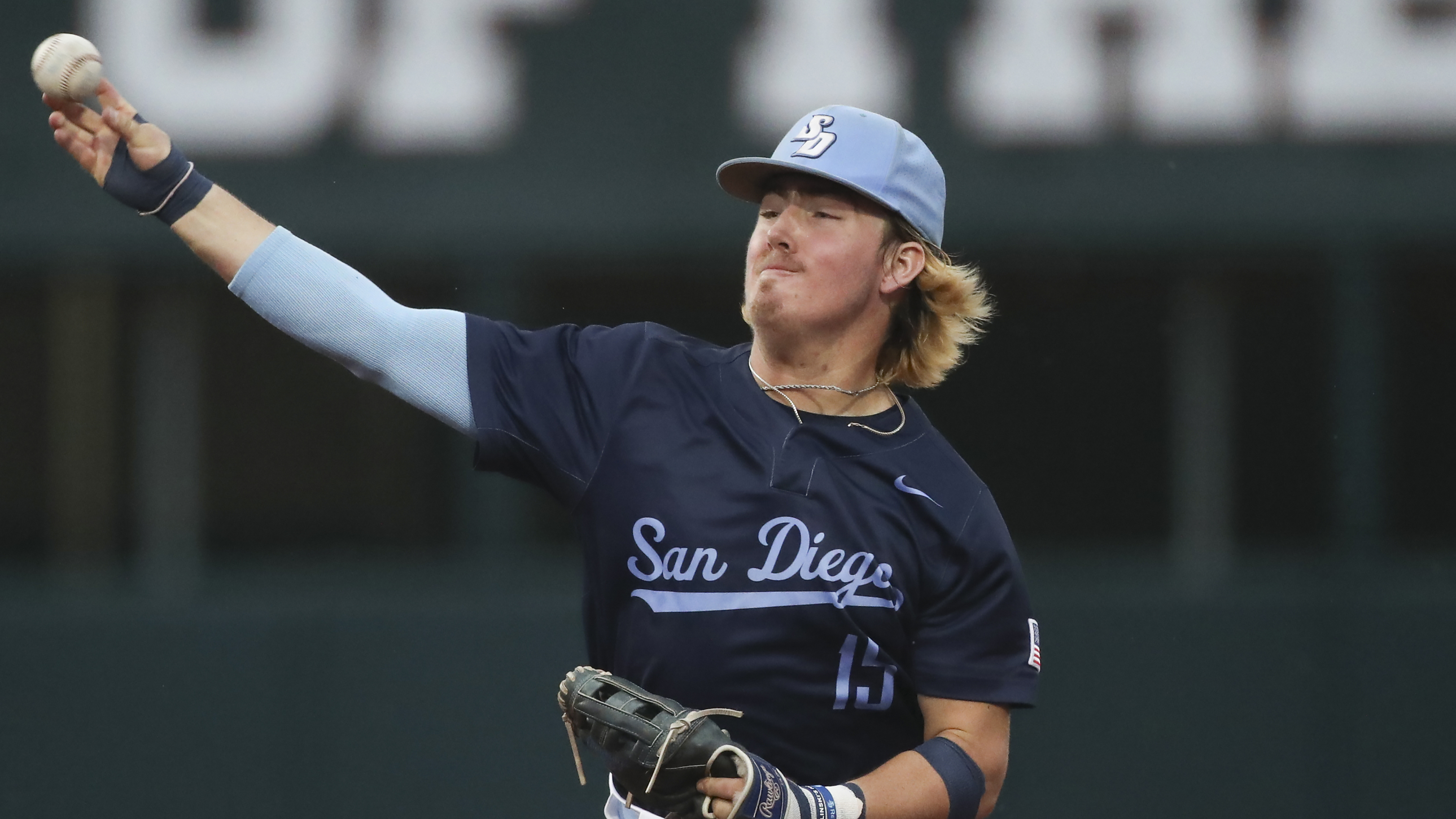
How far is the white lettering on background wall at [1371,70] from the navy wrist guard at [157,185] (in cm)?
446

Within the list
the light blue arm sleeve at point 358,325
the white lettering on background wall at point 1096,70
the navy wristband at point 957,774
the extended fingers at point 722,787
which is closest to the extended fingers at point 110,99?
the light blue arm sleeve at point 358,325

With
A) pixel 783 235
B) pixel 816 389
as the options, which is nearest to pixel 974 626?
pixel 816 389

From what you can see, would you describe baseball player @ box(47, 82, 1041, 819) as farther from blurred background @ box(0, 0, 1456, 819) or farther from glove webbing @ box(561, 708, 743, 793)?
blurred background @ box(0, 0, 1456, 819)

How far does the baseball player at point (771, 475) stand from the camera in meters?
2.59

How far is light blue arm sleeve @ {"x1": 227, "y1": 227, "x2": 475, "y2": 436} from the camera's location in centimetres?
256

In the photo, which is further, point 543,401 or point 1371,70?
point 1371,70

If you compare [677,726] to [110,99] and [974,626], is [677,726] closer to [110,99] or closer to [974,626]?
[974,626]

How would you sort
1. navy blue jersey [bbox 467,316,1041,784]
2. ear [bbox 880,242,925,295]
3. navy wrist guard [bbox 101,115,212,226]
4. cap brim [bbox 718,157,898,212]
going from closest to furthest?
navy wrist guard [bbox 101,115,212,226], navy blue jersey [bbox 467,316,1041,784], cap brim [bbox 718,157,898,212], ear [bbox 880,242,925,295]

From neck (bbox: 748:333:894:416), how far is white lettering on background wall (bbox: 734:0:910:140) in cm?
311

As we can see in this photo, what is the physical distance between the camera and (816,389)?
2867mm

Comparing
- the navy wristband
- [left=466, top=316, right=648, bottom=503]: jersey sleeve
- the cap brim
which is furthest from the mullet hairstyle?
the navy wristband

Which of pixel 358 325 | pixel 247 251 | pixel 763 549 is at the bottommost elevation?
pixel 763 549

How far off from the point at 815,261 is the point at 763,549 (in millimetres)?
509

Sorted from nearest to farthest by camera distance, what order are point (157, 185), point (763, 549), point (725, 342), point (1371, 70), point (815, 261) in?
point (157, 185), point (763, 549), point (815, 261), point (1371, 70), point (725, 342)
